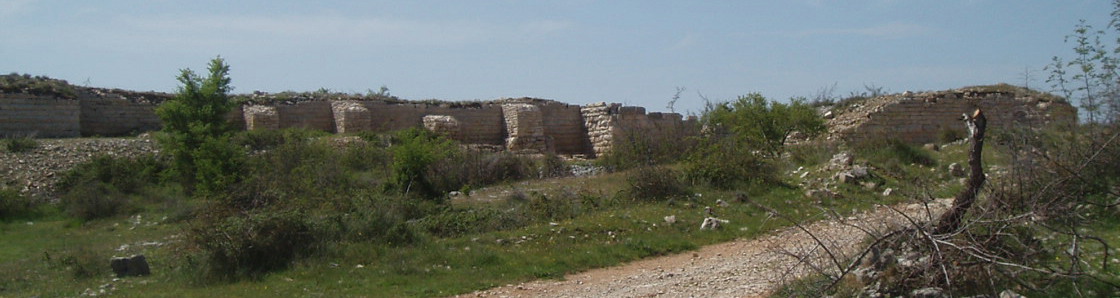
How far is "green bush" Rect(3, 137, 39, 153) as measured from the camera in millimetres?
19188

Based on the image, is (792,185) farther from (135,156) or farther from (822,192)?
(135,156)

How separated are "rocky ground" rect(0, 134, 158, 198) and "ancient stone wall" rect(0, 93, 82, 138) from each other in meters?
1.33

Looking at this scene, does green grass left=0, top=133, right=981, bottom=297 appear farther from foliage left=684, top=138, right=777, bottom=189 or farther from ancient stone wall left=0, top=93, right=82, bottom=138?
ancient stone wall left=0, top=93, right=82, bottom=138

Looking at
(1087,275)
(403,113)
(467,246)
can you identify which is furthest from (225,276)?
(403,113)

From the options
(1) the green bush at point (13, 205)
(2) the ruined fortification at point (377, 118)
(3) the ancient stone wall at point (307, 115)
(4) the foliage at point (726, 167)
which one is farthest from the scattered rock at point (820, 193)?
→ (3) the ancient stone wall at point (307, 115)

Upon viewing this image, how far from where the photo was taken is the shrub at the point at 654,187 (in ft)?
44.3

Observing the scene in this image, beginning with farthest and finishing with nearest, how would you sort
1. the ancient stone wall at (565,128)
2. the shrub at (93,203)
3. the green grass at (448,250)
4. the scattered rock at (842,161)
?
the ancient stone wall at (565,128)
the shrub at (93,203)
the scattered rock at (842,161)
the green grass at (448,250)

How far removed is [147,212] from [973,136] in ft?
49.7

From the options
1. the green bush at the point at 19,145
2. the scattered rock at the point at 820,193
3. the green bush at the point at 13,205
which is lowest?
the green bush at the point at 13,205

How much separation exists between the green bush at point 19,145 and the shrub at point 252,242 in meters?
12.1

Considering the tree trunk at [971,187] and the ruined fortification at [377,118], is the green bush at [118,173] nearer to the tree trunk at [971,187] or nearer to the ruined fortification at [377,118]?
the ruined fortification at [377,118]

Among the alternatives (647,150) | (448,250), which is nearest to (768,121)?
(647,150)

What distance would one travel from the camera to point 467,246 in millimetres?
10625

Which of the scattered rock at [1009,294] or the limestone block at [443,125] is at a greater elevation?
the limestone block at [443,125]
